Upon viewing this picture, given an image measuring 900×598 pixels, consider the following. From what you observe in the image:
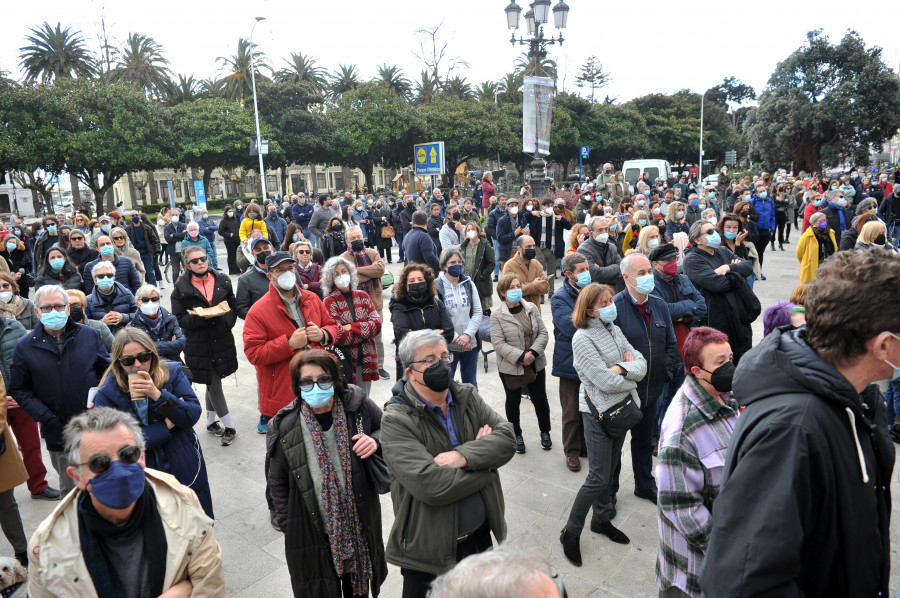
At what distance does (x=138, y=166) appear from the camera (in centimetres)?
3369

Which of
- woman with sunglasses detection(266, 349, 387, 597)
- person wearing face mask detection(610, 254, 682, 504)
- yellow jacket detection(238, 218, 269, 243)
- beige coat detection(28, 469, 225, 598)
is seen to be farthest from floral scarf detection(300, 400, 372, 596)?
yellow jacket detection(238, 218, 269, 243)

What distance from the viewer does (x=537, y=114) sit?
16.5 m

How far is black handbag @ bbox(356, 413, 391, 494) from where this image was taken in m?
3.21

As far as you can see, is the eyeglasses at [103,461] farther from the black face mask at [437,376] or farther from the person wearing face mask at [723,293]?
the person wearing face mask at [723,293]

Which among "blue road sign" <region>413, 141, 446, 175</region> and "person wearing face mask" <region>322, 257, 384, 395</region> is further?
"blue road sign" <region>413, 141, 446, 175</region>

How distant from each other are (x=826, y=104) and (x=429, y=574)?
45.6m

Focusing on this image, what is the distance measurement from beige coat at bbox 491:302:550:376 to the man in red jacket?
1513 millimetres

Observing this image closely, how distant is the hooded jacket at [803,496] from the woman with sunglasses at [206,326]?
537 cm

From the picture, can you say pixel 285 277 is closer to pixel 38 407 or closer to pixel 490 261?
pixel 38 407

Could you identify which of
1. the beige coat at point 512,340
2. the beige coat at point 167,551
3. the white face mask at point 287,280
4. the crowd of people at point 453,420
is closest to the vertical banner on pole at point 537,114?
the crowd of people at point 453,420

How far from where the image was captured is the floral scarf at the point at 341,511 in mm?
3107

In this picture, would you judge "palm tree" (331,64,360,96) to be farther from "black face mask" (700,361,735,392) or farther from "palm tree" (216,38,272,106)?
"black face mask" (700,361,735,392)

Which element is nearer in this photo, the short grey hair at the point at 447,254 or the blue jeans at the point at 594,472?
the blue jeans at the point at 594,472

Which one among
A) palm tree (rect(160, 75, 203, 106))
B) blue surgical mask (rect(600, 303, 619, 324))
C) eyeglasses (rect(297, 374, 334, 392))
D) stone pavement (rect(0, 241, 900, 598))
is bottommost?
stone pavement (rect(0, 241, 900, 598))
